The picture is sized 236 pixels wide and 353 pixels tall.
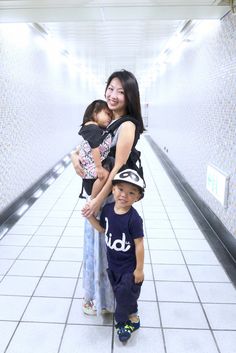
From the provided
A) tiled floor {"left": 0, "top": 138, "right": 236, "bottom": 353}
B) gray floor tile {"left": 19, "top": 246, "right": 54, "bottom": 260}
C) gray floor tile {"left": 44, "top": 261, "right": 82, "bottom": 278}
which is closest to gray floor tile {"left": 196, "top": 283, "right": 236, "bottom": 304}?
tiled floor {"left": 0, "top": 138, "right": 236, "bottom": 353}

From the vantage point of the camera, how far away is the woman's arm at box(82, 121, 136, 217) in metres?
1.94

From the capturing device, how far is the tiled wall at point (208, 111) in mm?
3398

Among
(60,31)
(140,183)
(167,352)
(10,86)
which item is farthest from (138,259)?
(60,31)

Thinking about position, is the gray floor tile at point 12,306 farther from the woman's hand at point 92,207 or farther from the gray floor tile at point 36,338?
the woman's hand at point 92,207

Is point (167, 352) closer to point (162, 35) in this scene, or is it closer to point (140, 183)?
point (140, 183)

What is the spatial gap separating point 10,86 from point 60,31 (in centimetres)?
196

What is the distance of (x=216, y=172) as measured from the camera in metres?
3.75

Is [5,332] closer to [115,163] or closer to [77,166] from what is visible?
[77,166]

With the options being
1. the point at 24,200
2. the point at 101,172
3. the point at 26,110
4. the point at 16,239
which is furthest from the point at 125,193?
the point at 26,110

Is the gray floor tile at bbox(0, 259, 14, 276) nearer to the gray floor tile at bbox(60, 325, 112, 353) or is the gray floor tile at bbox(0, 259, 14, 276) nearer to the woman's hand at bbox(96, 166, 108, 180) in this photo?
the gray floor tile at bbox(60, 325, 112, 353)

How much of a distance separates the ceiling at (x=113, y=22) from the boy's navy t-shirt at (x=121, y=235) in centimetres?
205

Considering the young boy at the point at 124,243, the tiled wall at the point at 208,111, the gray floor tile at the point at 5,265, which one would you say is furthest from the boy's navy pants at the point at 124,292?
the tiled wall at the point at 208,111

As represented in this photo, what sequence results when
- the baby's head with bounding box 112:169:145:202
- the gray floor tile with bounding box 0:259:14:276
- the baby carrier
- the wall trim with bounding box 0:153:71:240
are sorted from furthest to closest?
the wall trim with bounding box 0:153:71:240 < the gray floor tile with bounding box 0:259:14:276 < the baby carrier < the baby's head with bounding box 112:169:145:202

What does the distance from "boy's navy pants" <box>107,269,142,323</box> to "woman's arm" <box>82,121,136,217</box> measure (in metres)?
0.46
